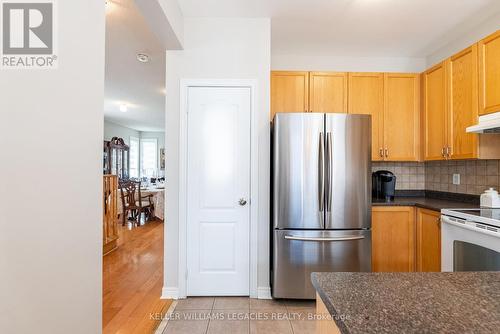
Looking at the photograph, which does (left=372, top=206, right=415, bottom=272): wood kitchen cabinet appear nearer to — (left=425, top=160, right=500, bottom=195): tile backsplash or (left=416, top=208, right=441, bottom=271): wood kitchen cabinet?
(left=416, top=208, right=441, bottom=271): wood kitchen cabinet

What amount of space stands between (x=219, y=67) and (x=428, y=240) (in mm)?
2592

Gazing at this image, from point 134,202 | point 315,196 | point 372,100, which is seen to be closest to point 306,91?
point 372,100

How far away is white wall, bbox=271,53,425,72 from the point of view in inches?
130

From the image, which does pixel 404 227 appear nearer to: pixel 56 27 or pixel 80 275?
pixel 80 275

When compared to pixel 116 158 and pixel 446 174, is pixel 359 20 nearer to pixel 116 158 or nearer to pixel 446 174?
pixel 446 174

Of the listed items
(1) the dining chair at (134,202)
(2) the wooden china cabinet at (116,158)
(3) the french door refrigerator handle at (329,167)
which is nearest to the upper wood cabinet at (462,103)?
(3) the french door refrigerator handle at (329,167)

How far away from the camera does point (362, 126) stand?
7.74 feet

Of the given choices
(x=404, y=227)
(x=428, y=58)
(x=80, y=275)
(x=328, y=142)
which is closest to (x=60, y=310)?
(x=80, y=275)

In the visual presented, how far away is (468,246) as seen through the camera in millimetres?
1988

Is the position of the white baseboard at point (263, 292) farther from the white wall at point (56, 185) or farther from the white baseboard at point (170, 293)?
the white wall at point (56, 185)

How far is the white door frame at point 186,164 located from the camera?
249 cm

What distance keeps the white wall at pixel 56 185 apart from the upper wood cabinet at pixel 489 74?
2814mm

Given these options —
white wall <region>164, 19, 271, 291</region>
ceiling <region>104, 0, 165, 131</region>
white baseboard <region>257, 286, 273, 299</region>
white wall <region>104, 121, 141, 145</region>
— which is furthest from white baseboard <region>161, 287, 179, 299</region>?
white wall <region>104, 121, 141, 145</region>
